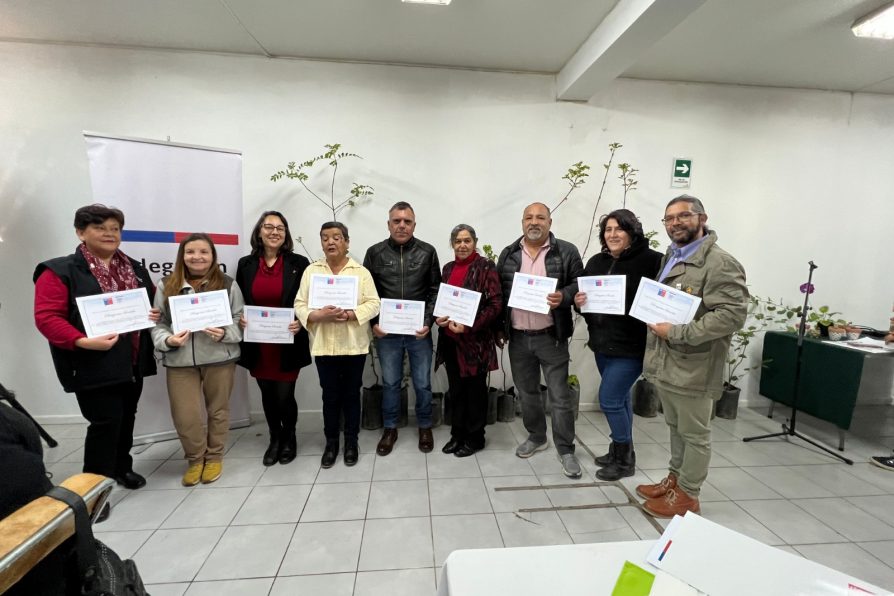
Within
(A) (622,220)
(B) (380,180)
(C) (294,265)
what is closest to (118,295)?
(C) (294,265)

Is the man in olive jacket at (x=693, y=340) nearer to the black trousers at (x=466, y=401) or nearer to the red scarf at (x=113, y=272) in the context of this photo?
the black trousers at (x=466, y=401)

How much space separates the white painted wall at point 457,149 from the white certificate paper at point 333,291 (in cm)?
116

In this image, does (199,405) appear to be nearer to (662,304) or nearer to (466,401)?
(466,401)

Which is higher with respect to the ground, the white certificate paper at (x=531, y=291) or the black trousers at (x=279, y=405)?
the white certificate paper at (x=531, y=291)

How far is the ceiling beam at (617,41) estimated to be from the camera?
7.54 ft

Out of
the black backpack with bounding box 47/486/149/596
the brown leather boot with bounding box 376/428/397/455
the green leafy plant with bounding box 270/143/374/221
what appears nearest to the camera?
the black backpack with bounding box 47/486/149/596

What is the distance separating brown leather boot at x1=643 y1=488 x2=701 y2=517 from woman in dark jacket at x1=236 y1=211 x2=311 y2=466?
95.2 inches

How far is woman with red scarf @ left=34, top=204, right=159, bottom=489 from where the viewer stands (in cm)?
205

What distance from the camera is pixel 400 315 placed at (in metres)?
2.64

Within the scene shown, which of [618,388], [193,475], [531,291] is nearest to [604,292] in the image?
[531,291]

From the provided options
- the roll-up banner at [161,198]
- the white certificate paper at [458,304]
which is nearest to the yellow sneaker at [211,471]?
the roll-up banner at [161,198]

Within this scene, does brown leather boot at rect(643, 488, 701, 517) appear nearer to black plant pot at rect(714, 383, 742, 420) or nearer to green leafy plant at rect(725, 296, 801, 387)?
black plant pot at rect(714, 383, 742, 420)

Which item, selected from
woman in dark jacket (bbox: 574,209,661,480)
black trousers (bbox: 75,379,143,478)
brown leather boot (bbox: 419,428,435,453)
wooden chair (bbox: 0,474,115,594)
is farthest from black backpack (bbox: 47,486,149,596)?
woman in dark jacket (bbox: 574,209,661,480)

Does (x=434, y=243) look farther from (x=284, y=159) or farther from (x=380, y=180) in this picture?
(x=284, y=159)
